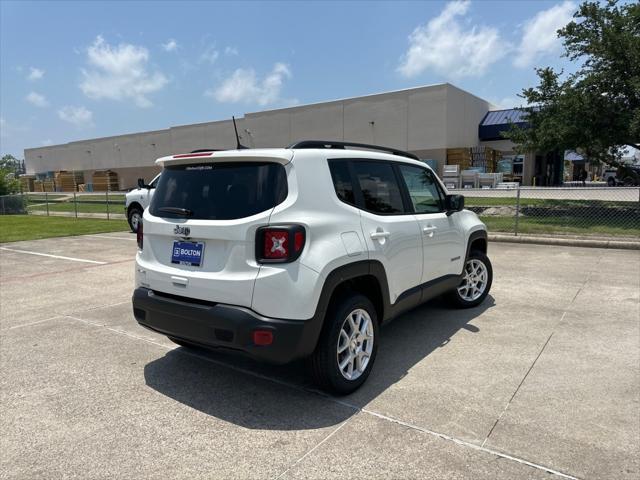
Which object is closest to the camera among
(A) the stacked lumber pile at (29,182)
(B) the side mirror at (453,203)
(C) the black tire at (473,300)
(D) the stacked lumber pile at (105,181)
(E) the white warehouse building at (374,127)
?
(B) the side mirror at (453,203)

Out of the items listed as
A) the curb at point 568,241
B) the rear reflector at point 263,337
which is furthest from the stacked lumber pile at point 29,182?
the rear reflector at point 263,337

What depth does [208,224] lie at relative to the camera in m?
3.18

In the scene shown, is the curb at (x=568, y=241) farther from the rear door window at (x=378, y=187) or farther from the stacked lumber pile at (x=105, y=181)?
the stacked lumber pile at (x=105, y=181)

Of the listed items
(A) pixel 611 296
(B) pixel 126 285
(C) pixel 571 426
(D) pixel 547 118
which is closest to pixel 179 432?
(C) pixel 571 426

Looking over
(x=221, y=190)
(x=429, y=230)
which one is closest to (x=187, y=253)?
(x=221, y=190)

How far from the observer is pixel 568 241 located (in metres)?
10.6

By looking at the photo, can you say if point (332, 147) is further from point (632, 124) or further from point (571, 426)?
point (632, 124)

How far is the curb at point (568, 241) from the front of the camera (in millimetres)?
9945

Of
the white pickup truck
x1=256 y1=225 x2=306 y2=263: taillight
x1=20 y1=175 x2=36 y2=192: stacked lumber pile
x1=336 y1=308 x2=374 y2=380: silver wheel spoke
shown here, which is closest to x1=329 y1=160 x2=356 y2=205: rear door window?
x1=256 y1=225 x2=306 y2=263: taillight

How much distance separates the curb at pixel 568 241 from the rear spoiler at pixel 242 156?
9446 millimetres

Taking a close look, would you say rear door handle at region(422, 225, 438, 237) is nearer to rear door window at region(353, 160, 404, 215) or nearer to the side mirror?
rear door window at region(353, 160, 404, 215)

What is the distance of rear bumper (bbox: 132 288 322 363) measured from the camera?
2961mm

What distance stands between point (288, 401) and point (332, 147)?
2062 millimetres

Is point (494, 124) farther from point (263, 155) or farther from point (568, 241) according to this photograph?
point (263, 155)
